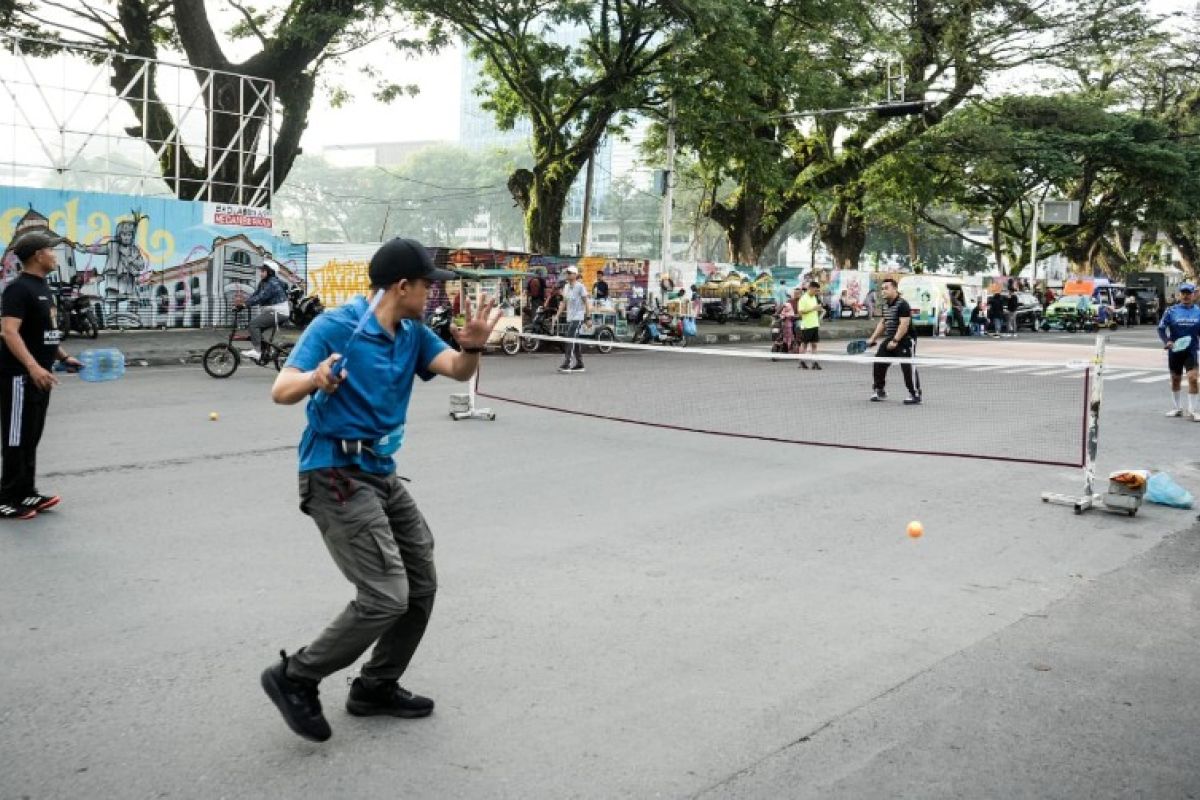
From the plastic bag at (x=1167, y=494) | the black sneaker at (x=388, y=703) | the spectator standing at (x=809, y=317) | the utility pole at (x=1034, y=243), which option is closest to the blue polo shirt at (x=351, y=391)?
the black sneaker at (x=388, y=703)

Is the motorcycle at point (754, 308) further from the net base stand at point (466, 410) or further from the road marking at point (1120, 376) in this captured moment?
the net base stand at point (466, 410)

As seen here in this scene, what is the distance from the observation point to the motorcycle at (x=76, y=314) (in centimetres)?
2130

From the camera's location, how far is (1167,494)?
8.51 metres

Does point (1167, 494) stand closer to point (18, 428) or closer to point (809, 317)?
point (18, 428)

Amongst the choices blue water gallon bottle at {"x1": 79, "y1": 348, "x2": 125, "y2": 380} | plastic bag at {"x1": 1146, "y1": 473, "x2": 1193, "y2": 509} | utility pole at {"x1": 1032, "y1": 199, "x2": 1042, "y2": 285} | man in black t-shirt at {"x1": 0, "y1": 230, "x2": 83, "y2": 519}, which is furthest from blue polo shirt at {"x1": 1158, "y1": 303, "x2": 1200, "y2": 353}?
utility pole at {"x1": 1032, "y1": 199, "x2": 1042, "y2": 285}

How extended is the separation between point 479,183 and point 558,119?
94.1 meters

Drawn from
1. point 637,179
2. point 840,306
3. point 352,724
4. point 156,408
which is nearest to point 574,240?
point 637,179

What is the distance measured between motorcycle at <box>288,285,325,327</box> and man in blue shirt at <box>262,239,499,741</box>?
60.7ft

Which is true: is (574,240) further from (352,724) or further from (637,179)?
(352,724)

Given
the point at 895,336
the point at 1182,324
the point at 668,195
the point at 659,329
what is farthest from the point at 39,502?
the point at 668,195

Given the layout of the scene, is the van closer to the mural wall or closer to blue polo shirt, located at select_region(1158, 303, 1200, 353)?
the mural wall

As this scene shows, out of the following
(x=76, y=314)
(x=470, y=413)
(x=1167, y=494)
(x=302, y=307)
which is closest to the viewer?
(x=1167, y=494)

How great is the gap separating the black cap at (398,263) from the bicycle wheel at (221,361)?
13716 millimetres

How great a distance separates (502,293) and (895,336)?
40.9 feet
